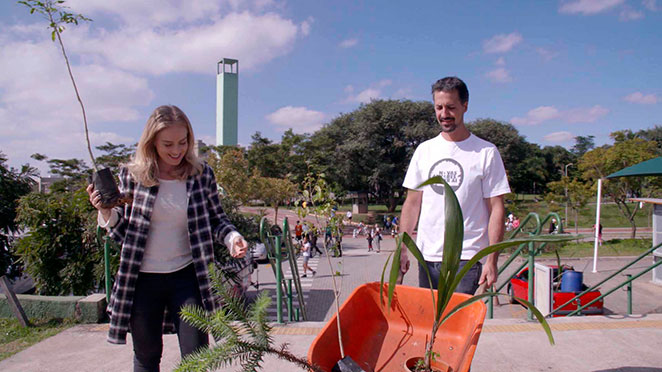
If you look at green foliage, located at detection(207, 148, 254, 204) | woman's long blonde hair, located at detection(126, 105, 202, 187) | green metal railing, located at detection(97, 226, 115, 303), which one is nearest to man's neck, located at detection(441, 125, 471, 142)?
woman's long blonde hair, located at detection(126, 105, 202, 187)

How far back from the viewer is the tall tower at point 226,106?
192 feet

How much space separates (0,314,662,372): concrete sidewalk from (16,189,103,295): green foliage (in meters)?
2.11

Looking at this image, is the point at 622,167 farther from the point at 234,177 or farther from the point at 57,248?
the point at 57,248

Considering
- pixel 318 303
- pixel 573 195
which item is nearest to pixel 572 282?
pixel 318 303

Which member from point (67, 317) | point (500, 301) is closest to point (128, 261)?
point (67, 317)

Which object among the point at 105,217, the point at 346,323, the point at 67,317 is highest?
the point at 105,217

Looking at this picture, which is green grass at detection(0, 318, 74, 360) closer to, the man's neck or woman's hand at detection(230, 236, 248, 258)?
woman's hand at detection(230, 236, 248, 258)

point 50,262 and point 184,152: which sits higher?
point 184,152

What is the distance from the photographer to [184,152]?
1.76m

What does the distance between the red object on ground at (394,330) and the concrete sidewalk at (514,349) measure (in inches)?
43.3

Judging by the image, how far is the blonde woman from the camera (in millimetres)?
1693

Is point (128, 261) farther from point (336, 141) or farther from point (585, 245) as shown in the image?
point (336, 141)

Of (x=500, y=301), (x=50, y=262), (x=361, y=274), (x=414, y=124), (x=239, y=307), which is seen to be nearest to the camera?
(x=239, y=307)

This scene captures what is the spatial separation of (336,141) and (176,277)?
102 ft
